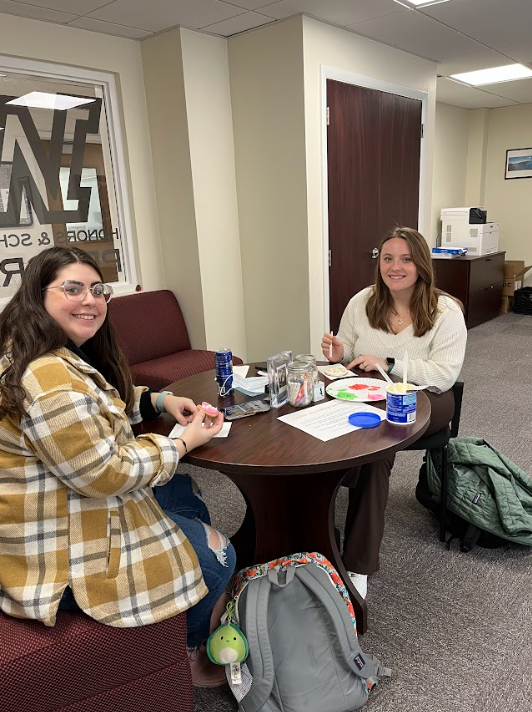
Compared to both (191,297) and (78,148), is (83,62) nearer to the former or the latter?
(78,148)

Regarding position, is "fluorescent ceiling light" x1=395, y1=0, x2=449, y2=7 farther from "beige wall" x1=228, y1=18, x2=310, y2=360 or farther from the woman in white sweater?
the woman in white sweater

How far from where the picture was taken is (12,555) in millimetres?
1186

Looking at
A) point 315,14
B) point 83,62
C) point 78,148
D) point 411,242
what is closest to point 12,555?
point 411,242

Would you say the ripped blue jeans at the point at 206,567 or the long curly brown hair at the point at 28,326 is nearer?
the long curly brown hair at the point at 28,326

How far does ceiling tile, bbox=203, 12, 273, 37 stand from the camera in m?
3.09

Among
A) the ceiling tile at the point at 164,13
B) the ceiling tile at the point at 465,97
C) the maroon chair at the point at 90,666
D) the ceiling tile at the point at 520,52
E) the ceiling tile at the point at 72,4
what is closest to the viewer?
the maroon chair at the point at 90,666

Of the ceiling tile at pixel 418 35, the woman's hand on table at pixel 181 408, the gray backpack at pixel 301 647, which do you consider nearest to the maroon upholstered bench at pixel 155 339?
the woman's hand on table at pixel 181 408

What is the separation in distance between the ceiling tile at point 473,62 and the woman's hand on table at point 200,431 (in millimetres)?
3834

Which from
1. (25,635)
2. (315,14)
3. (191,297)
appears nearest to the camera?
(25,635)

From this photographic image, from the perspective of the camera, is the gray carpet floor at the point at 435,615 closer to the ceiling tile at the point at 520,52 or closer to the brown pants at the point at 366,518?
the brown pants at the point at 366,518

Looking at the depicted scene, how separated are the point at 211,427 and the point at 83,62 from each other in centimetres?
267

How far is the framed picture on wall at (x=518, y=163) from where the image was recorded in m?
6.57

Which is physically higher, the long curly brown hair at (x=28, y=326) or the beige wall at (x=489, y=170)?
the beige wall at (x=489, y=170)

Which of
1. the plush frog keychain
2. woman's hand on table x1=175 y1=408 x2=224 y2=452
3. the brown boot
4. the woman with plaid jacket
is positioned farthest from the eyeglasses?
the brown boot
